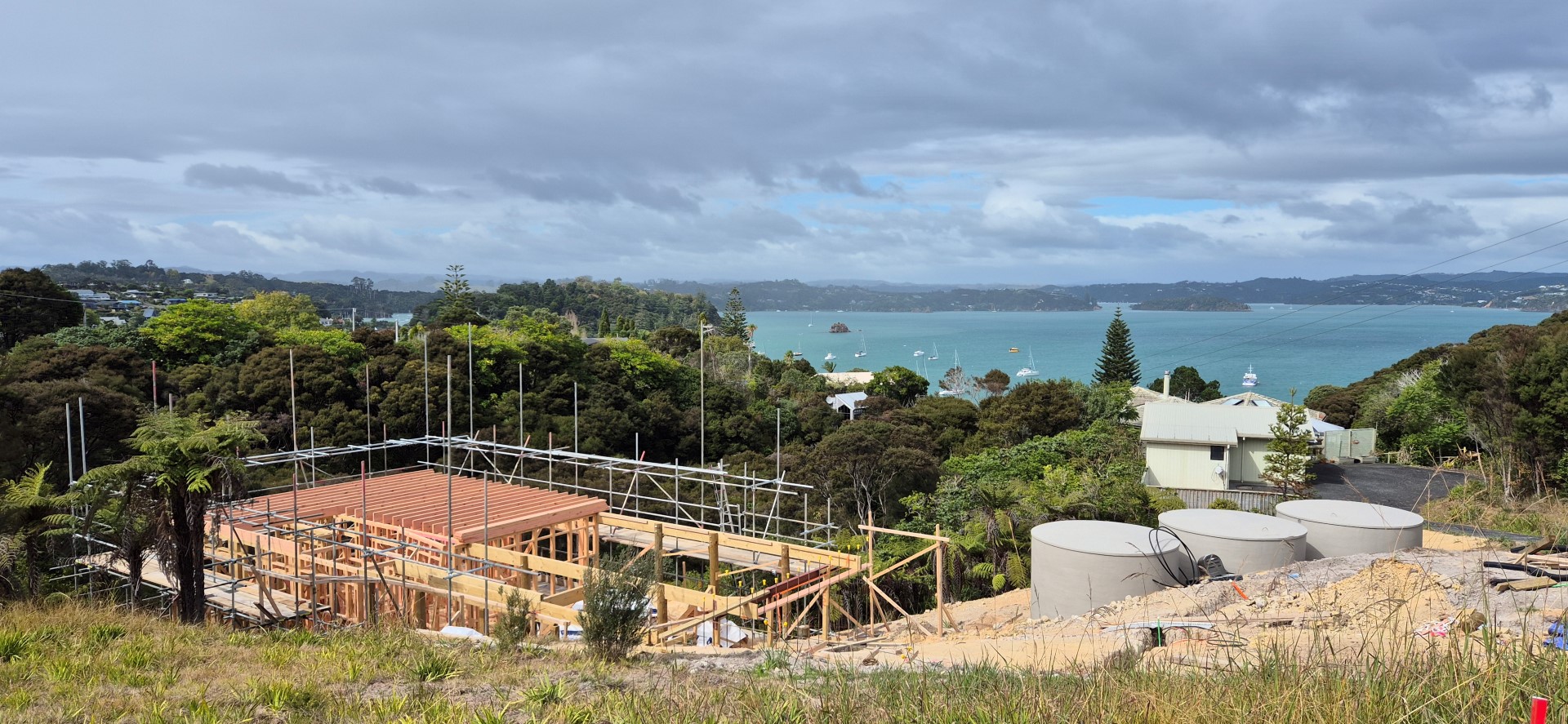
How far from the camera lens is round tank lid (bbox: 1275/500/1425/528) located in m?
11.9

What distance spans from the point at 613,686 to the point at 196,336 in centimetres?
2835

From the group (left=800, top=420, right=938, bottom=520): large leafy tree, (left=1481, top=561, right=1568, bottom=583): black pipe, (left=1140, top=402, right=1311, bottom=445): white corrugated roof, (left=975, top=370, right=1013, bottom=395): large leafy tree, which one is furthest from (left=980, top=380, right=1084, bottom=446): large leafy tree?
(left=1481, top=561, right=1568, bottom=583): black pipe

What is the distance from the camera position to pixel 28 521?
1005cm

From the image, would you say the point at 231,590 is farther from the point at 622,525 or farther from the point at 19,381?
the point at 19,381

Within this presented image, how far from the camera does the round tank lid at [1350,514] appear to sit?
38.9ft

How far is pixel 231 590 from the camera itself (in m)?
12.5

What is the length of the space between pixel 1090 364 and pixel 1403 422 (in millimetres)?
96121

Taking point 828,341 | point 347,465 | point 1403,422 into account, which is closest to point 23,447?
point 347,465

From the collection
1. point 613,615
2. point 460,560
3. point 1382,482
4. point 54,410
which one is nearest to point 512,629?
point 613,615

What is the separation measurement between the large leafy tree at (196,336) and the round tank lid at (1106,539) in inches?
1032

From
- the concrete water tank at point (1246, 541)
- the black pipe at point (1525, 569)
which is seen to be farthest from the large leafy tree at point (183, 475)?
the black pipe at point (1525, 569)

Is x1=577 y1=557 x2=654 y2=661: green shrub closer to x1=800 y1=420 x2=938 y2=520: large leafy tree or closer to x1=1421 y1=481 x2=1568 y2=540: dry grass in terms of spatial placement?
x1=1421 y1=481 x2=1568 y2=540: dry grass

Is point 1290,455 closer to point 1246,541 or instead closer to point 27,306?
point 1246,541

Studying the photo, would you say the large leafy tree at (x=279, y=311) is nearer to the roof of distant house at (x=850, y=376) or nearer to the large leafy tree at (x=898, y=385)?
the large leafy tree at (x=898, y=385)
